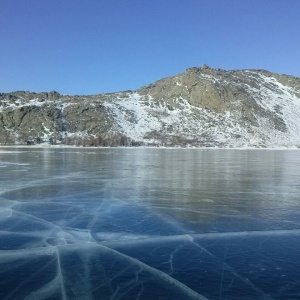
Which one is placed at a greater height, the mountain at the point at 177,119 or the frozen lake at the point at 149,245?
the mountain at the point at 177,119

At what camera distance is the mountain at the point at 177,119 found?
143 m

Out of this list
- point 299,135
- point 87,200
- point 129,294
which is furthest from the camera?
point 299,135

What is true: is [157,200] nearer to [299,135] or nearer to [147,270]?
Answer: [147,270]

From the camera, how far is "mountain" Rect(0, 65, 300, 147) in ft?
470

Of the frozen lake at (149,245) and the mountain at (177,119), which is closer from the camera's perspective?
the frozen lake at (149,245)

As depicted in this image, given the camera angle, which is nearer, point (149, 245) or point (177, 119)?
point (149, 245)

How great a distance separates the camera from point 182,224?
11.3 meters

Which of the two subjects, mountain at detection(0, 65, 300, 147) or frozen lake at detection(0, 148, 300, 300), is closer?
frozen lake at detection(0, 148, 300, 300)

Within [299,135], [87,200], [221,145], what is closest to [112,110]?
[221,145]

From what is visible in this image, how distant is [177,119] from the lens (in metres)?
172

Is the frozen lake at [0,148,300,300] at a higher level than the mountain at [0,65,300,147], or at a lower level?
lower

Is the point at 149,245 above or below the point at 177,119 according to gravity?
below

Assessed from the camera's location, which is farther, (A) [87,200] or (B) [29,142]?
(B) [29,142]

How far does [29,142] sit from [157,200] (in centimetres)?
12990
